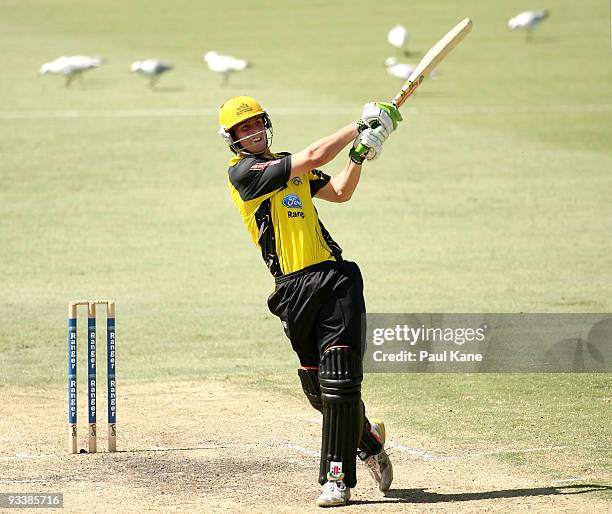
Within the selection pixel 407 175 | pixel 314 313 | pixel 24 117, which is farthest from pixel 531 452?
pixel 24 117

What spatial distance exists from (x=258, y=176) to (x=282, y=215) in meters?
0.24

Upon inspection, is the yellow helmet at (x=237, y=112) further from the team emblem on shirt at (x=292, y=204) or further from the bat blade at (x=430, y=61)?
the bat blade at (x=430, y=61)

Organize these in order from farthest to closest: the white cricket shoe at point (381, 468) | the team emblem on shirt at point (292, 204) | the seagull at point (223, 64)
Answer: the seagull at point (223, 64), the white cricket shoe at point (381, 468), the team emblem on shirt at point (292, 204)

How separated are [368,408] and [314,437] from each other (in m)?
0.94

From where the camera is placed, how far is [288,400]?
371 inches

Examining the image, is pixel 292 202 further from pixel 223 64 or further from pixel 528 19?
pixel 528 19

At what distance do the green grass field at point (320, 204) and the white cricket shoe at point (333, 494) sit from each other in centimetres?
137

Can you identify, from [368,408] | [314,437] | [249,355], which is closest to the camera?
[314,437]

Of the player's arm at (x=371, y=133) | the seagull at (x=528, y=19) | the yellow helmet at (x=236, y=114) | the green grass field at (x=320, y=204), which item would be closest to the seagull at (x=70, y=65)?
the green grass field at (x=320, y=204)

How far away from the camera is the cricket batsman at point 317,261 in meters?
6.55

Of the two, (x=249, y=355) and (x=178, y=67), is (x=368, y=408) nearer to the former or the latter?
(x=249, y=355)

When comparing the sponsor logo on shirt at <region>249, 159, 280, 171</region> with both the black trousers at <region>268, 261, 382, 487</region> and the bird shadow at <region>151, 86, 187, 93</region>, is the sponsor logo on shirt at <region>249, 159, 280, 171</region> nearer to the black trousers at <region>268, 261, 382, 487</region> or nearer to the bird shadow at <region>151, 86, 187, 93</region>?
the black trousers at <region>268, 261, 382, 487</region>

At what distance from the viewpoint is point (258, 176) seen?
21.7 ft

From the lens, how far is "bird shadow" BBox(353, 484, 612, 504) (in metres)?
6.73
